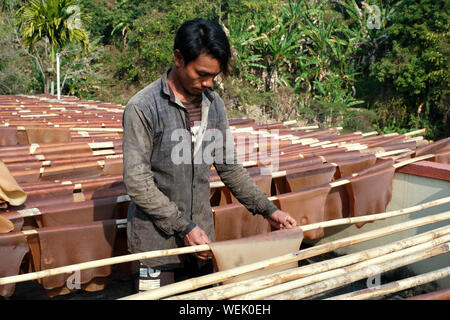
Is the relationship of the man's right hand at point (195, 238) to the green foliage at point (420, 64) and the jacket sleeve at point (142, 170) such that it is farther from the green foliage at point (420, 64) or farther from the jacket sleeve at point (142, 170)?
the green foliage at point (420, 64)

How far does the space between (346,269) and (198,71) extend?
1.07m

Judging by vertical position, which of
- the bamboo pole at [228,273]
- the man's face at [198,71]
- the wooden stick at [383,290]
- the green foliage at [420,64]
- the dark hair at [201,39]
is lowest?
the wooden stick at [383,290]

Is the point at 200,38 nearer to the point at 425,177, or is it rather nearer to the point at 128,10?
the point at 425,177

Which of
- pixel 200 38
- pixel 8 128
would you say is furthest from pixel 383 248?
pixel 8 128

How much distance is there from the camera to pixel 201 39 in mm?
1579

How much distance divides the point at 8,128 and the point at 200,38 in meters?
2.72

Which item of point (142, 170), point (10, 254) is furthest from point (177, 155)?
point (10, 254)

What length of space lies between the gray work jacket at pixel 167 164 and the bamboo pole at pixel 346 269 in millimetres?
412

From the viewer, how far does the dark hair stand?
157cm

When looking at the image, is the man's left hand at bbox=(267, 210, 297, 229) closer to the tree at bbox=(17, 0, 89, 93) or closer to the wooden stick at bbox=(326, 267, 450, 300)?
the wooden stick at bbox=(326, 267, 450, 300)

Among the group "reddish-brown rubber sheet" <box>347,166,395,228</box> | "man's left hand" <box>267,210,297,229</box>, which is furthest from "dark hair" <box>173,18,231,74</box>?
"reddish-brown rubber sheet" <box>347,166,395,228</box>

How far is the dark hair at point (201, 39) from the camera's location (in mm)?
1570

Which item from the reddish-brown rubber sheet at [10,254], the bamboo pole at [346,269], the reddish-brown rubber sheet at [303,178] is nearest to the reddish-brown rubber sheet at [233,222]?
the reddish-brown rubber sheet at [303,178]
